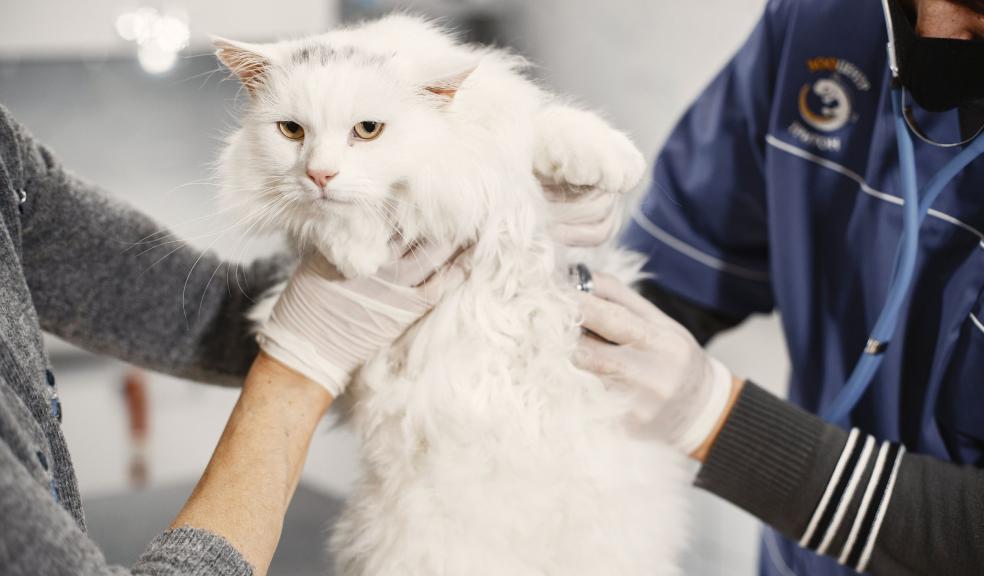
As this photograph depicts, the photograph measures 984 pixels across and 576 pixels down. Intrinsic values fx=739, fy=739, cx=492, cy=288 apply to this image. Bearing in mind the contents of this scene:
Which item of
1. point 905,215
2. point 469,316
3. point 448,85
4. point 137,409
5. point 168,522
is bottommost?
point 137,409

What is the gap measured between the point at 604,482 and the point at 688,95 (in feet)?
4.74

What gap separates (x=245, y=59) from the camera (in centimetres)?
77

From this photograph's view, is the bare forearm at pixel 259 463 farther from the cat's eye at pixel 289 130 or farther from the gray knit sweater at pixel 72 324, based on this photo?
the cat's eye at pixel 289 130

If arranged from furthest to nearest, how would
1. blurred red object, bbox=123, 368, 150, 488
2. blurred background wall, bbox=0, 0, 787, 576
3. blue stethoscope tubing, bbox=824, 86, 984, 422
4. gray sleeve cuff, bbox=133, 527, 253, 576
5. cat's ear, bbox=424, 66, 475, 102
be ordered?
blurred red object, bbox=123, 368, 150, 488 → blurred background wall, bbox=0, 0, 787, 576 → blue stethoscope tubing, bbox=824, 86, 984, 422 → cat's ear, bbox=424, 66, 475, 102 → gray sleeve cuff, bbox=133, 527, 253, 576

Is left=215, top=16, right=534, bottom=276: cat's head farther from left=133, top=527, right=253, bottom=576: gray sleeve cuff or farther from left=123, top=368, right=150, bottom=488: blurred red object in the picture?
left=123, top=368, right=150, bottom=488: blurred red object

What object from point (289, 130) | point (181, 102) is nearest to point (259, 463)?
point (289, 130)

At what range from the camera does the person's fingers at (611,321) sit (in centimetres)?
85

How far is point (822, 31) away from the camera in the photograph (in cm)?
103

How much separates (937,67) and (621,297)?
44cm

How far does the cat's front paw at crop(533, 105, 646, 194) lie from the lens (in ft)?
2.60

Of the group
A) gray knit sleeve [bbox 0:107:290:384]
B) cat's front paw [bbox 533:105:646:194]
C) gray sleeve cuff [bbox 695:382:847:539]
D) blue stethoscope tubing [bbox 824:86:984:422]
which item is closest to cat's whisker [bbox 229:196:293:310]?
gray knit sleeve [bbox 0:107:290:384]

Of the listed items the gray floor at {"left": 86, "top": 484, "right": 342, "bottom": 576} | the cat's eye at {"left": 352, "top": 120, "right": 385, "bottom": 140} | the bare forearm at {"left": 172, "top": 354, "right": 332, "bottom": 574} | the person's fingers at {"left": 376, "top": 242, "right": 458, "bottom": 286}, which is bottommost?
the gray floor at {"left": 86, "top": 484, "right": 342, "bottom": 576}

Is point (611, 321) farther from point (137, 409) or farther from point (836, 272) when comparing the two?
point (137, 409)

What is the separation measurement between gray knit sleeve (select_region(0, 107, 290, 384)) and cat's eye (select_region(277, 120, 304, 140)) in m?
0.27
